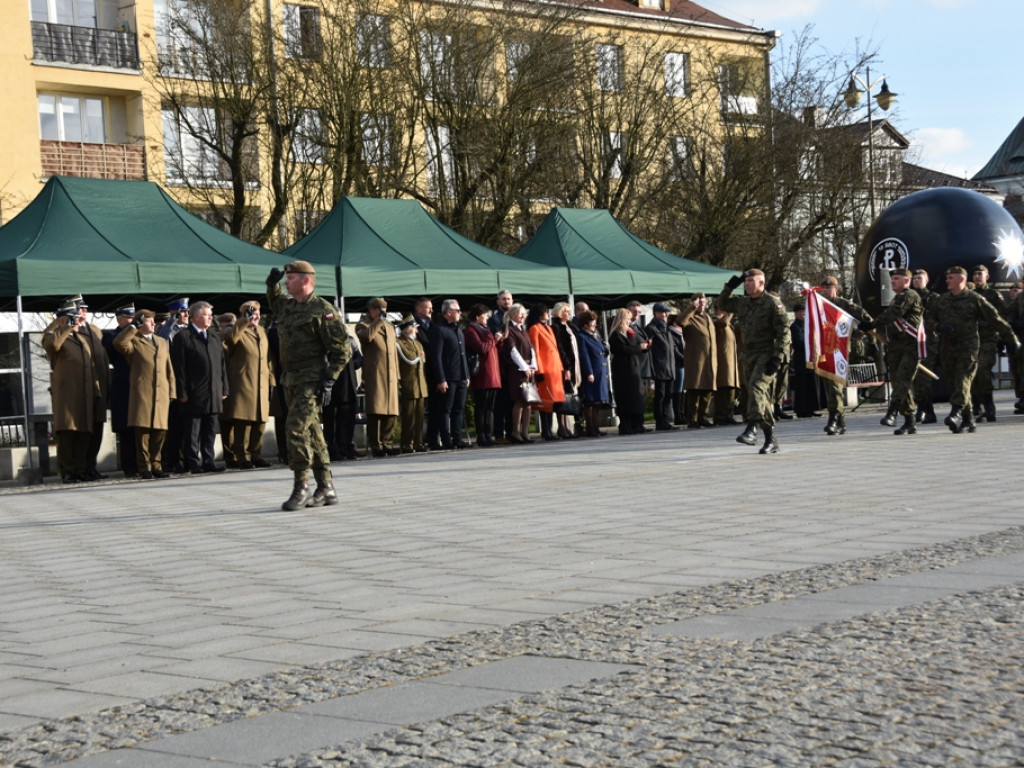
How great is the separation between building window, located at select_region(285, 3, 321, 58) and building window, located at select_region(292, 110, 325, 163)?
49.2 inches

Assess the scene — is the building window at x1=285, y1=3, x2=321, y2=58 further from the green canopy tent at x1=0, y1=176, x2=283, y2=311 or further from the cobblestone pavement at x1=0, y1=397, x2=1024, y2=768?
the cobblestone pavement at x1=0, y1=397, x2=1024, y2=768

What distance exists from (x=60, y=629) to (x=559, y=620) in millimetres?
2405

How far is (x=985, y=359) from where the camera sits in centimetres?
2058

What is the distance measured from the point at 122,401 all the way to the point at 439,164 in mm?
16060

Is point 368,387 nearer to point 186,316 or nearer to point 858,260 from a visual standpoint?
point 186,316

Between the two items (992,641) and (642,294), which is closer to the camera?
(992,641)

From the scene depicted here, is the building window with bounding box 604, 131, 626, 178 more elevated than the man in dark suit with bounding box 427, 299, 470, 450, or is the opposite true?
the building window with bounding box 604, 131, 626, 178

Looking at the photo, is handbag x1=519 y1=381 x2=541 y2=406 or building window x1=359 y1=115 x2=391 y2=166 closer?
handbag x1=519 y1=381 x2=541 y2=406

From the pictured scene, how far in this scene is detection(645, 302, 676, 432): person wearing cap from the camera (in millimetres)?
22703

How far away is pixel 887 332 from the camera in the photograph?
18516 millimetres

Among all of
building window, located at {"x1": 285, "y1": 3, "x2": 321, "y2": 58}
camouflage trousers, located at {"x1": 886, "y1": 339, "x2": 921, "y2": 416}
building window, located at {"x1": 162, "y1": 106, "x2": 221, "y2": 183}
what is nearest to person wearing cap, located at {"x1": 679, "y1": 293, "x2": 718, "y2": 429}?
camouflage trousers, located at {"x1": 886, "y1": 339, "x2": 921, "y2": 416}

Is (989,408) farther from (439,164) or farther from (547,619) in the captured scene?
(547,619)

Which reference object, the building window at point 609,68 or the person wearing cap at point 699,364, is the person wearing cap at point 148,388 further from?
the building window at point 609,68

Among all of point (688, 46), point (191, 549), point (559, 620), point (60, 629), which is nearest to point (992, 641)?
point (559, 620)
